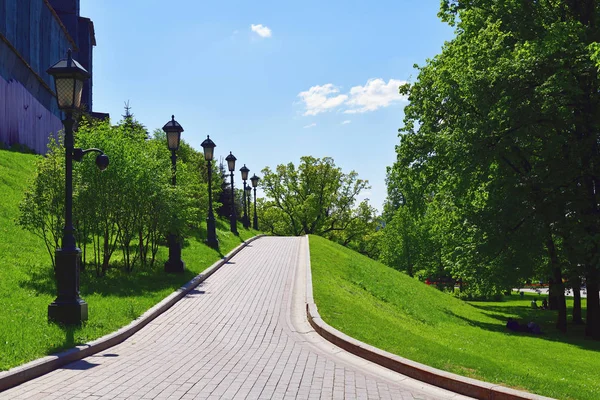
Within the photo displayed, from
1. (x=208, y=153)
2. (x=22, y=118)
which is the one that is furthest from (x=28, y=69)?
(x=208, y=153)

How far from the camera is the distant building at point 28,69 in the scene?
3500 centimetres

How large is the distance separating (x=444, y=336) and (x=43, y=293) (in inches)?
396

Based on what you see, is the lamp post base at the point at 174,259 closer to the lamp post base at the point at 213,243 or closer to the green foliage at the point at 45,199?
the green foliage at the point at 45,199

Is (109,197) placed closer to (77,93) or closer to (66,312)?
(77,93)

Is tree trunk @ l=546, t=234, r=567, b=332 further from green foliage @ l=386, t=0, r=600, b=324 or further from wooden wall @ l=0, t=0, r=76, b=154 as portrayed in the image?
wooden wall @ l=0, t=0, r=76, b=154

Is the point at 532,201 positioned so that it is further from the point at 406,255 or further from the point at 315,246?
the point at 406,255

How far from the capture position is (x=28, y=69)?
39188mm

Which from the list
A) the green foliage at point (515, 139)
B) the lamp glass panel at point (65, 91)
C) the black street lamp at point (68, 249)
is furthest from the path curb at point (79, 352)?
the green foliage at point (515, 139)

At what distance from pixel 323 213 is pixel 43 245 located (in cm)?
4633

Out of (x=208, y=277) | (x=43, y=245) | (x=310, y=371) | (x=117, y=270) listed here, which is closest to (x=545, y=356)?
(x=310, y=371)

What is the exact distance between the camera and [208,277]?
18.7 meters

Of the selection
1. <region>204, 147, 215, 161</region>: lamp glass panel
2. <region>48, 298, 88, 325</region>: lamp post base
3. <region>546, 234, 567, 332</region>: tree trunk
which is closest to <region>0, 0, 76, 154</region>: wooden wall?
<region>204, 147, 215, 161</region>: lamp glass panel

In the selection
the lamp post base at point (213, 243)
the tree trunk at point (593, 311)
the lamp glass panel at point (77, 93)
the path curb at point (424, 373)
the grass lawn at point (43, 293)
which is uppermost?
the lamp glass panel at point (77, 93)

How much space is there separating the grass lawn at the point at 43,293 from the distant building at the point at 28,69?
14990 mm
